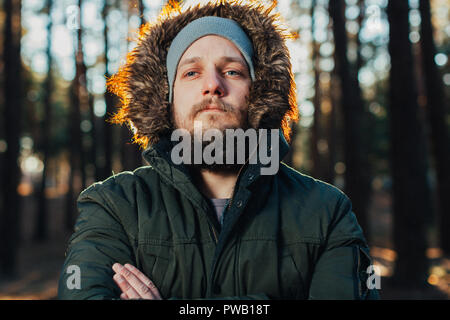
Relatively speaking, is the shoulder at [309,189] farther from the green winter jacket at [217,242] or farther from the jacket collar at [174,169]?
the jacket collar at [174,169]

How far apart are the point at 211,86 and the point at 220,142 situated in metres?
0.36

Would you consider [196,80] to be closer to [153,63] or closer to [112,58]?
[153,63]

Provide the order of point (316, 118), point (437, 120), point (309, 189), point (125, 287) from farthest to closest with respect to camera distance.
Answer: point (316, 118)
point (437, 120)
point (309, 189)
point (125, 287)

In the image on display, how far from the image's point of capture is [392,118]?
26.8 feet

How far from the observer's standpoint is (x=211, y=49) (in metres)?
2.63

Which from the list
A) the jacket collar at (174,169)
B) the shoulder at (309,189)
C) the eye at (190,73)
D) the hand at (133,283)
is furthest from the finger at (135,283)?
the eye at (190,73)

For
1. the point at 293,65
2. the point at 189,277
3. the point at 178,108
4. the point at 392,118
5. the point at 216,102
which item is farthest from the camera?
the point at 392,118

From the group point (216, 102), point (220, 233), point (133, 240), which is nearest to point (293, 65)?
point (216, 102)

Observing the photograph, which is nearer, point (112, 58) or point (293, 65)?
point (293, 65)

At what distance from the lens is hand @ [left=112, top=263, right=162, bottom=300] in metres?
2.09

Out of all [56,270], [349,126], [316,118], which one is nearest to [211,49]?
[349,126]

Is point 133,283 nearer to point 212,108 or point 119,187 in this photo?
point 119,187

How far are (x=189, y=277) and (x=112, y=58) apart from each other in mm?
17926

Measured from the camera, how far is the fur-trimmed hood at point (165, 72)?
2668 mm
